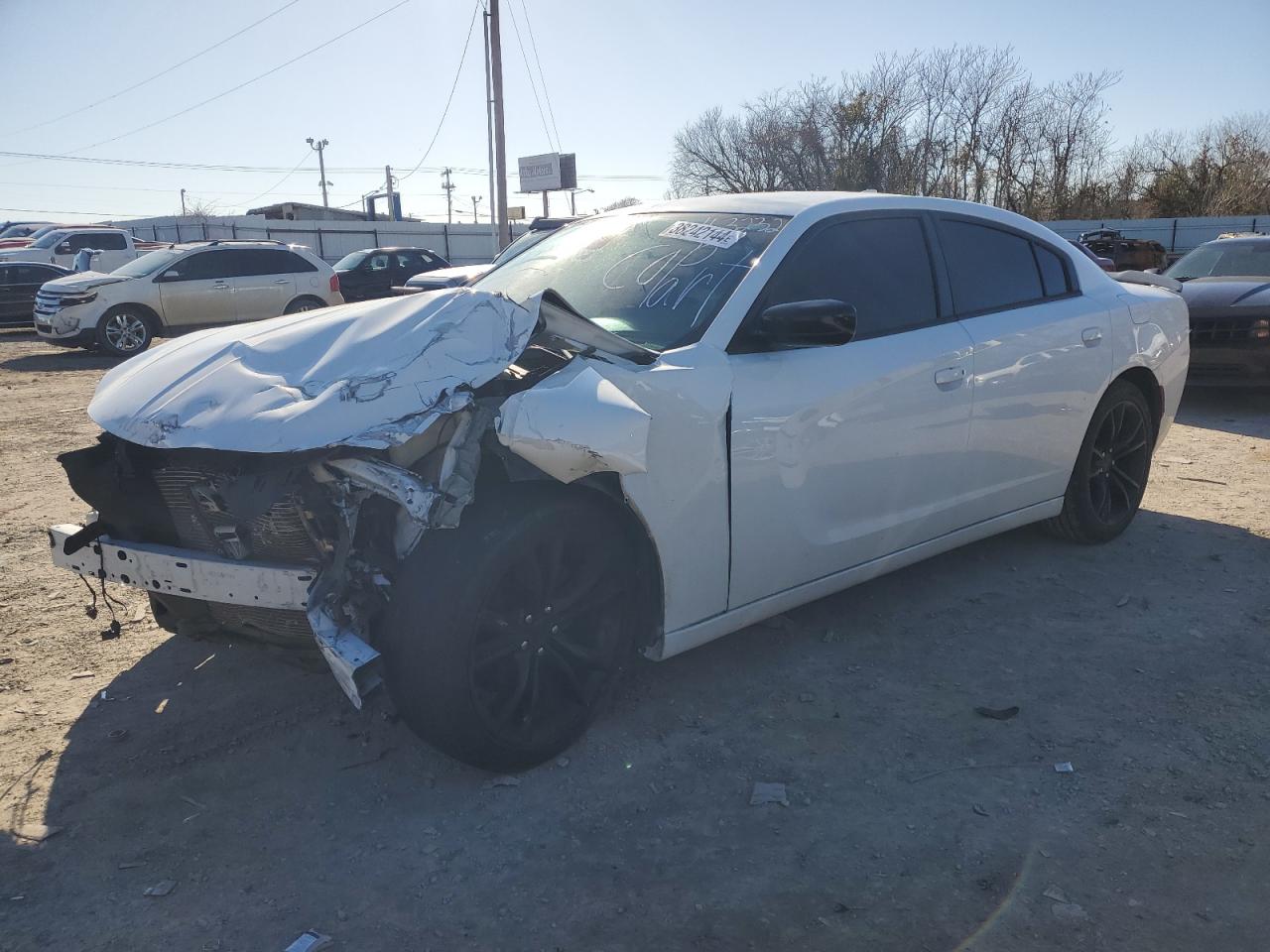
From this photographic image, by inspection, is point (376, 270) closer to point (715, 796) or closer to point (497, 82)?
point (497, 82)

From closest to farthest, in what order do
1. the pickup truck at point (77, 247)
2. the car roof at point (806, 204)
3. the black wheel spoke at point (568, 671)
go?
the black wheel spoke at point (568, 671), the car roof at point (806, 204), the pickup truck at point (77, 247)

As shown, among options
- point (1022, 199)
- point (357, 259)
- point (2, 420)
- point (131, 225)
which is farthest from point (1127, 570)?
point (131, 225)

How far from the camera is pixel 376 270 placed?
2162 centimetres

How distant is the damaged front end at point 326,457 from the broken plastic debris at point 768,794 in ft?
3.34

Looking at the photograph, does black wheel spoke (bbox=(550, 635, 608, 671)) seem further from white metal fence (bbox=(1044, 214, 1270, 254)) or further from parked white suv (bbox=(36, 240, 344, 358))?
white metal fence (bbox=(1044, 214, 1270, 254))

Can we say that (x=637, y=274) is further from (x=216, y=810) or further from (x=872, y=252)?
(x=216, y=810)

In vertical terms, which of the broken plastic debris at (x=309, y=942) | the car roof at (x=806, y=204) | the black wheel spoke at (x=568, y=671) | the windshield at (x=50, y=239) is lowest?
the broken plastic debris at (x=309, y=942)

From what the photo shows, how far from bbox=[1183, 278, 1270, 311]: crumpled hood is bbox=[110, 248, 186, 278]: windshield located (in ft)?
45.2

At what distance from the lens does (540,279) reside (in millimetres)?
3854

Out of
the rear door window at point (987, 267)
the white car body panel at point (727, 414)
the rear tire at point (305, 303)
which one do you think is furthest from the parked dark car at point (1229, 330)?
the rear tire at point (305, 303)

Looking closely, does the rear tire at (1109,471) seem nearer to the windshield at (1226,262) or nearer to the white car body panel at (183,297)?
the windshield at (1226,262)

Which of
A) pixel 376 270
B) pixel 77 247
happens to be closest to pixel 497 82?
pixel 376 270

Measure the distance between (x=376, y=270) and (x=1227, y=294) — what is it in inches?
674

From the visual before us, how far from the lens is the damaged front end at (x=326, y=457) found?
8.45 feet
